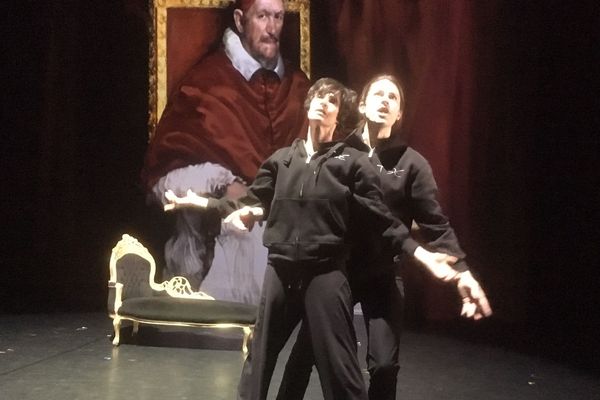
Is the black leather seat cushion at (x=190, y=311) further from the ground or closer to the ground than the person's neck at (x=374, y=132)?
closer to the ground

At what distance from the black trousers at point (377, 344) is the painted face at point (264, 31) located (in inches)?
148

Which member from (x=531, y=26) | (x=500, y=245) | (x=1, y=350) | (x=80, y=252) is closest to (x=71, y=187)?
(x=80, y=252)

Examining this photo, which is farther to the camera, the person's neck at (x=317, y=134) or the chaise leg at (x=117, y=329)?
the chaise leg at (x=117, y=329)

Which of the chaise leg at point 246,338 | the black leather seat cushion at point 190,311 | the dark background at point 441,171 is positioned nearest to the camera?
the chaise leg at point 246,338

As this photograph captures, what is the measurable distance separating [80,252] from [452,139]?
3.27m

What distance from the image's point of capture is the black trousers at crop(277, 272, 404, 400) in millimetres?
2391

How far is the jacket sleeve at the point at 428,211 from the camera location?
247 cm

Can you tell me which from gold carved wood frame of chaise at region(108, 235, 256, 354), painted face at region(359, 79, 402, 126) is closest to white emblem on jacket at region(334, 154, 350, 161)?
painted face at region(359, 79, 402, 126)

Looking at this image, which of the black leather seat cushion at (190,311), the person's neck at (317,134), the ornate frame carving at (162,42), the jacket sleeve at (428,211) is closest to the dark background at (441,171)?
the ornate frame carving at (162,42)

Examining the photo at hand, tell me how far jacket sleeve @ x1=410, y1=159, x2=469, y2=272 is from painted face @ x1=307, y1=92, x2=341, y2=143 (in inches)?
14.4

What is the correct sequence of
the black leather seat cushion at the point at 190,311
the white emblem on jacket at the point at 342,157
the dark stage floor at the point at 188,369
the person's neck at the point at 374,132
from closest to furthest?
1. the white emblem on jacket at the point at 342,157
2. the person's neck at the point at 374,132
3. the dark stage floor at the point at 188,369
4. the black leather seat cushion at the point at 190,311

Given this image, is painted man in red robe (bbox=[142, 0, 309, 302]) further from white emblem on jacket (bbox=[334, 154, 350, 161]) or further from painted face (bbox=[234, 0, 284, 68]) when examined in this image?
white emblem on jacket (bbox=[334, 154, 350, 161])

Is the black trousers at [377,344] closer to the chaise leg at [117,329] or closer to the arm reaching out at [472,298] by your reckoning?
the arm reaching out at [472,298]

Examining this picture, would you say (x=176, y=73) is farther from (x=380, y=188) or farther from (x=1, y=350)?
(x=380, y=188)
